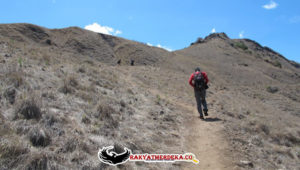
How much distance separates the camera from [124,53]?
31.5 metres

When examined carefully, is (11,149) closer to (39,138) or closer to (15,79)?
(39,138)

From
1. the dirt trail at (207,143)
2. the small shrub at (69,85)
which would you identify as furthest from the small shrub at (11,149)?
the small shrub at (69,85)

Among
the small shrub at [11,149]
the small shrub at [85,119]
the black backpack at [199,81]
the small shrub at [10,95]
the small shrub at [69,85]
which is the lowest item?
the small shrub at [11,149]

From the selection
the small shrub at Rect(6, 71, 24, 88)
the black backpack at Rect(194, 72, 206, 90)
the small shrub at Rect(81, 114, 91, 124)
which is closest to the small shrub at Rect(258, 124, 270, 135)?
the black backpack at Rect(194, 72, 206, 90)

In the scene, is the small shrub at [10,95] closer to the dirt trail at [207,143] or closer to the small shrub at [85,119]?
the small shrub at [85,119]

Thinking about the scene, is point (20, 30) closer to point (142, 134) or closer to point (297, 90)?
point (142, 134)

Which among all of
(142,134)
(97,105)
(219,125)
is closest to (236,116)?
(219,125)

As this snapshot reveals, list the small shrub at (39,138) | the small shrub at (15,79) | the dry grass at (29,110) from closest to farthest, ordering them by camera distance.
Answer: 1. the small shrub at (39,138)
2. the dry grass at (29,110)
3. the small shrub at (15,79)

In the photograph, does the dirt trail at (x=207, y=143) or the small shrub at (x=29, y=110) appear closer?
the small shrub at (x=29, y=110)

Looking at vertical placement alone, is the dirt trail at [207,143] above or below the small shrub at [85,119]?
below

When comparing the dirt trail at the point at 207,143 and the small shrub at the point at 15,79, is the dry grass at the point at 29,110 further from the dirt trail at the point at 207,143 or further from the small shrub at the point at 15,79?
the dirt trail at the point at 207,143

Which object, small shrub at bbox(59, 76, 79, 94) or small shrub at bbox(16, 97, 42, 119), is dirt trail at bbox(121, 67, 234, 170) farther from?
small shrub at bbox(59, 76, 79, 94)

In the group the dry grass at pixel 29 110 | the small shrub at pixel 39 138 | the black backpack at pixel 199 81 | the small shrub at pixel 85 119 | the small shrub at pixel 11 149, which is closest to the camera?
the small shrub at pixel 11 149

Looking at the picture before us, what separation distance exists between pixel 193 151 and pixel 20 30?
27.3 m
